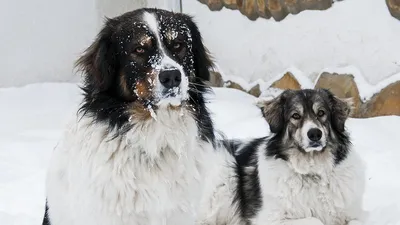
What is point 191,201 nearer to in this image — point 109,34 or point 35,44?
point 109,34

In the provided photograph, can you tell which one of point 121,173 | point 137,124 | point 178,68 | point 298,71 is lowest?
Result: point 298,71

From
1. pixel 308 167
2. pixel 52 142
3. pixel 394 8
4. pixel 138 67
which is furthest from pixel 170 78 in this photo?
pixel 52 142

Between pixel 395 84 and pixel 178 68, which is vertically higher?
pixel 178 68

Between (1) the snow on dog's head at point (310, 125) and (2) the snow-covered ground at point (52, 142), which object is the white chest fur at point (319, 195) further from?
(2) the snow-covered ground at point (52, 142)

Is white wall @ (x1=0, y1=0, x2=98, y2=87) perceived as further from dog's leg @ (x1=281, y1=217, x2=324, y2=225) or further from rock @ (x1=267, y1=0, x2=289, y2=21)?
dog's leg @ (x1=281, y1=217, x2=324, y2=225)

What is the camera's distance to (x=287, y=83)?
8.26 metres

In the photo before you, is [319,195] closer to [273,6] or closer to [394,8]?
[394,8]

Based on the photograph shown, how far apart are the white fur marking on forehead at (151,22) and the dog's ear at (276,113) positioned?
1.70 m

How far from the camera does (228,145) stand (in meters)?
5.21

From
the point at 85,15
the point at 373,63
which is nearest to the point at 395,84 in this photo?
the point at 373,63

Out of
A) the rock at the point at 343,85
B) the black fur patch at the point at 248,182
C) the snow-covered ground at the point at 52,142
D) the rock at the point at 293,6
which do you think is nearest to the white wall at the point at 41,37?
the snow-covered ground at the point at 52,142

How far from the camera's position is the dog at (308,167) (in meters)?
4.44

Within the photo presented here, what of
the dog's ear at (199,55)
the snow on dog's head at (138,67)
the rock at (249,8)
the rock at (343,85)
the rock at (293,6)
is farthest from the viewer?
the rock at (249,8)

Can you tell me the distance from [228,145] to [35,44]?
7.67 meters
